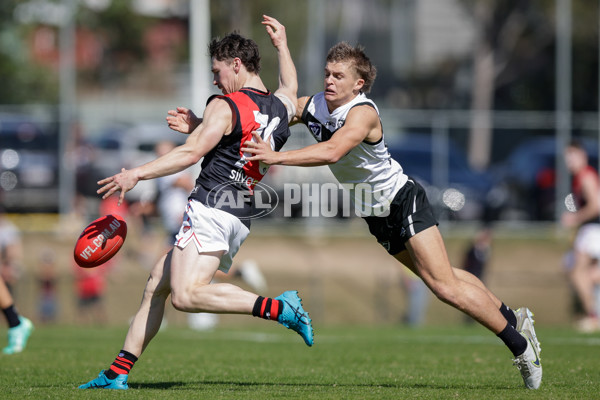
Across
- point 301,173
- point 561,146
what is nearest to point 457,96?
point 561,146

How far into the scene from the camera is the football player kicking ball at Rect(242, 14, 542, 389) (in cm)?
624

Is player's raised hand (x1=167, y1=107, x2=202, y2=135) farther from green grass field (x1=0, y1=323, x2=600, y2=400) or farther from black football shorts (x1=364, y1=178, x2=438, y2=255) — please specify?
green grass field (x1=0, y1=323, x2=600, y2=400)

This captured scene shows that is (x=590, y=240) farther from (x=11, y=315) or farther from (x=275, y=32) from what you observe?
(x=11, y=315)

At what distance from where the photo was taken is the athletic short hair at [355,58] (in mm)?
6258

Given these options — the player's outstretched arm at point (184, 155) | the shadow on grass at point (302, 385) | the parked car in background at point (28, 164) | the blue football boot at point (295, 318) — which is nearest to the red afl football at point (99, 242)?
the player's outstretched arm at point (184, 155)

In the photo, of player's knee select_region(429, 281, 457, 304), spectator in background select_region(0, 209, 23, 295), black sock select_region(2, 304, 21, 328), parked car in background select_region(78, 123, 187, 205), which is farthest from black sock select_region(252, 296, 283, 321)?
parked car in background select_region(78, 123, 187, 205)

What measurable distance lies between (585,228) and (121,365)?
8.35 meters

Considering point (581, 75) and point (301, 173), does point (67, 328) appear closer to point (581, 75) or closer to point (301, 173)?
point (301, 173)

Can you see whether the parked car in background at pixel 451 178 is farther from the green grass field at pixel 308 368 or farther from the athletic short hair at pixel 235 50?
the athletic short hair at pixel 235 50

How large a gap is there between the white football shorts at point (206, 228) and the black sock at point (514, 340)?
2101 millimetres

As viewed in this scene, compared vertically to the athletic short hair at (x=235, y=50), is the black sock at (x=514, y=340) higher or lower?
lower

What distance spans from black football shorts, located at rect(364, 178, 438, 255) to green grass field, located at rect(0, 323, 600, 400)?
1085mm

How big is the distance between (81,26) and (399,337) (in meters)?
20.3

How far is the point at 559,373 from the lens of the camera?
23.8ft
